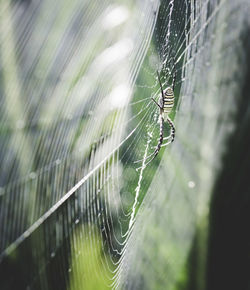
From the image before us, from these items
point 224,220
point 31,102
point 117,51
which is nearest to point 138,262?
point 224,220

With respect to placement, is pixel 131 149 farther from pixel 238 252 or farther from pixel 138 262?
pixel 238 252

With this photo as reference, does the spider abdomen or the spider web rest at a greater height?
the spider abdomen

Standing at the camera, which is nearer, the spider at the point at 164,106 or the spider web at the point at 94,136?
the spider web at the point at 94,136

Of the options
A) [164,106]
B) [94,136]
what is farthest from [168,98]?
[94,136]

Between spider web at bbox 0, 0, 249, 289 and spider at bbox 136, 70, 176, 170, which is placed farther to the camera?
spider at bbox 136, 70, 176, 170

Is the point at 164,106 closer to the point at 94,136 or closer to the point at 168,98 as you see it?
the point at 168,98

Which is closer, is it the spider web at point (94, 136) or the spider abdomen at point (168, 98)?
the spider web at point (94, 136)

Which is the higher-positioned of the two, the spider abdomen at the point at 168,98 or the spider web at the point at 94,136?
the spider abdomen at the point at 168,98

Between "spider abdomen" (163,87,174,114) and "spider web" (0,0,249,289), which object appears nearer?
"spider web" (0,0,249,289)
